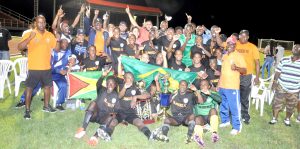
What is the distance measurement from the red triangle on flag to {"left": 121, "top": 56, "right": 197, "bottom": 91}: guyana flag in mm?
1234

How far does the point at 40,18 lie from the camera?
7.85 m

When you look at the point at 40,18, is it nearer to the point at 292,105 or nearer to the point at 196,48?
the point at 196,48

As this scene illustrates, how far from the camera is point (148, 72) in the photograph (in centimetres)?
873

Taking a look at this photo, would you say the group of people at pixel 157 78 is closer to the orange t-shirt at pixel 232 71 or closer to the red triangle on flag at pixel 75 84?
the orange t-shirt at pixel 232 71

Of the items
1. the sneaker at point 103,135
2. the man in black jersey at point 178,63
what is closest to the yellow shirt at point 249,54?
the man in black jersey at point 178,63

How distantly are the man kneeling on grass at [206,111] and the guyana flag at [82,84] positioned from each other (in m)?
2.72

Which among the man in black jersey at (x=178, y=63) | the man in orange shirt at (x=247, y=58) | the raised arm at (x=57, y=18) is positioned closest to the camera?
the man in orange shirt at (x=247, y=58)

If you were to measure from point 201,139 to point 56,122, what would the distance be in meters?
3.45

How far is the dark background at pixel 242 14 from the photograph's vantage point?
141 ft

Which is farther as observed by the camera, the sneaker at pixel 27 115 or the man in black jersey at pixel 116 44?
the man in black jersey at pixel 116 44

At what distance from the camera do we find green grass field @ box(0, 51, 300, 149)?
6574mm

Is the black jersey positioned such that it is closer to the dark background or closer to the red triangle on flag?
the red triangle on flag

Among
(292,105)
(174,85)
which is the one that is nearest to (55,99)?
(174,85)

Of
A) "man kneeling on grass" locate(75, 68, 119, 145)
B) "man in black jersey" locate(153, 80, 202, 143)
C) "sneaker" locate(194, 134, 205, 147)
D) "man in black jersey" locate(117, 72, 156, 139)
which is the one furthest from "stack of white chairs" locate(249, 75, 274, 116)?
"man kneeling on grass" locate(75, 68, 119, 145)
